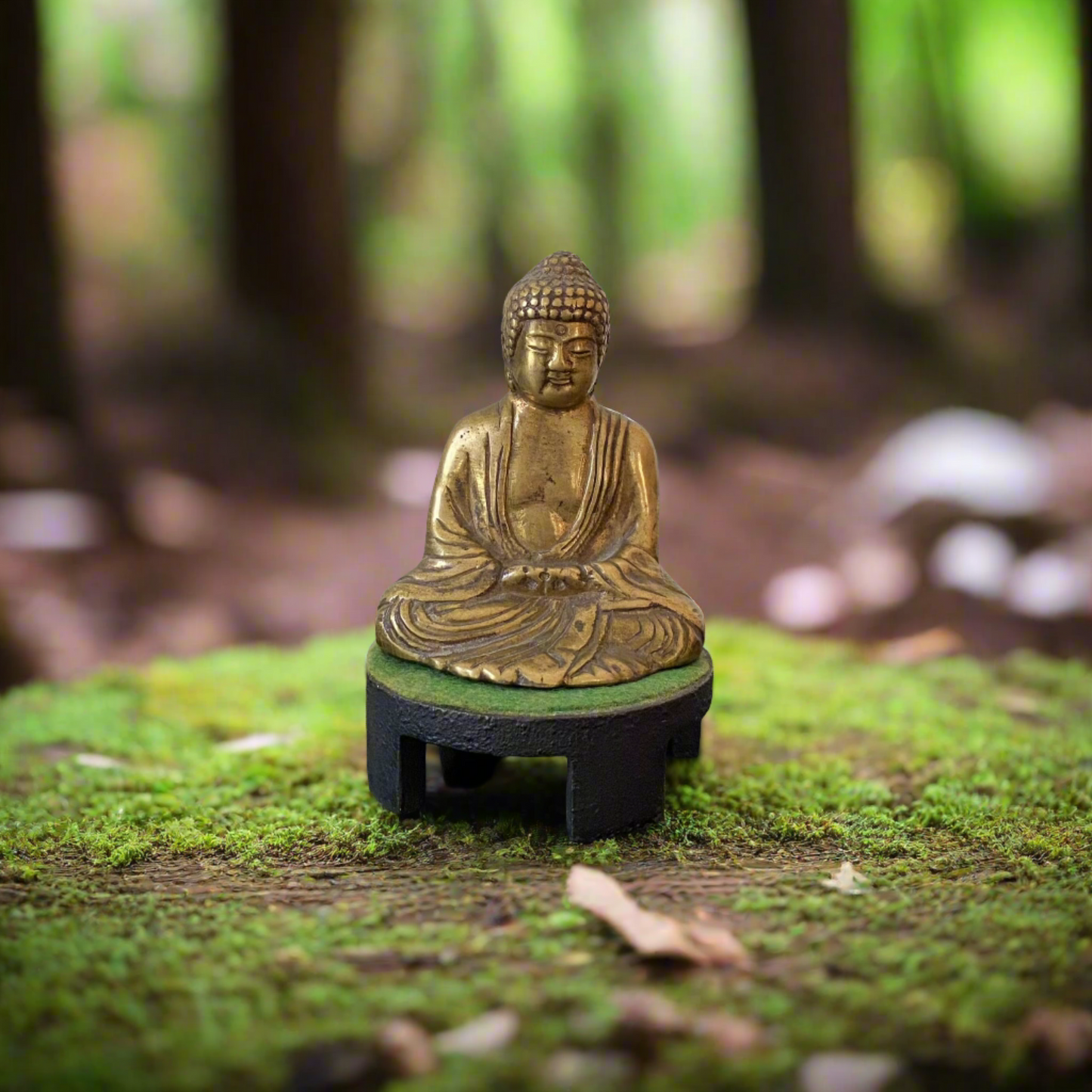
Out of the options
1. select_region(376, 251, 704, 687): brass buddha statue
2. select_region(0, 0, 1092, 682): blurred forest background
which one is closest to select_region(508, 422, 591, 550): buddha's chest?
select_region(376, 251, 704, 687): brass buddha statue

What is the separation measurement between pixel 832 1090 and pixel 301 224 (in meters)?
6.49

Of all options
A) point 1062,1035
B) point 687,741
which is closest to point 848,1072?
point 1062,1035

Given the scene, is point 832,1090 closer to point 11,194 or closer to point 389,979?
point 389,979

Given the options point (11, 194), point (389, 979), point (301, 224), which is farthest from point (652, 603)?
point (301, 224)

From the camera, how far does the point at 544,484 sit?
3.74 m

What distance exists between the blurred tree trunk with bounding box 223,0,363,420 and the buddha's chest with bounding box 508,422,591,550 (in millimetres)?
4359

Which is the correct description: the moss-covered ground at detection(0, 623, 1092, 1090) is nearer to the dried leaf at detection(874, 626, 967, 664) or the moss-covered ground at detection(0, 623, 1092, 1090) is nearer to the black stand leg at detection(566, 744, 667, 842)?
the black stand leg at detection(566, 744, 667, 842)

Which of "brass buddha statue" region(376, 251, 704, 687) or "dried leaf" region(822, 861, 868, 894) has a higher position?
"brass buddha statue" region(376, 251, 704, 687)

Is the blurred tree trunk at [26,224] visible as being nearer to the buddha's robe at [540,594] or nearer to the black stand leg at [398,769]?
the buddha's robe at [540,594]

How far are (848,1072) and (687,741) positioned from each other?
144 cm

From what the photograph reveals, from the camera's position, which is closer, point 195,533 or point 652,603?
point 652,603

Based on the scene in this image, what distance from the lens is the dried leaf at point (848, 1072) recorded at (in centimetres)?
232

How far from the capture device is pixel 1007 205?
12.2m

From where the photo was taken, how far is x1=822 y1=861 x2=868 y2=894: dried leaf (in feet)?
10.2
